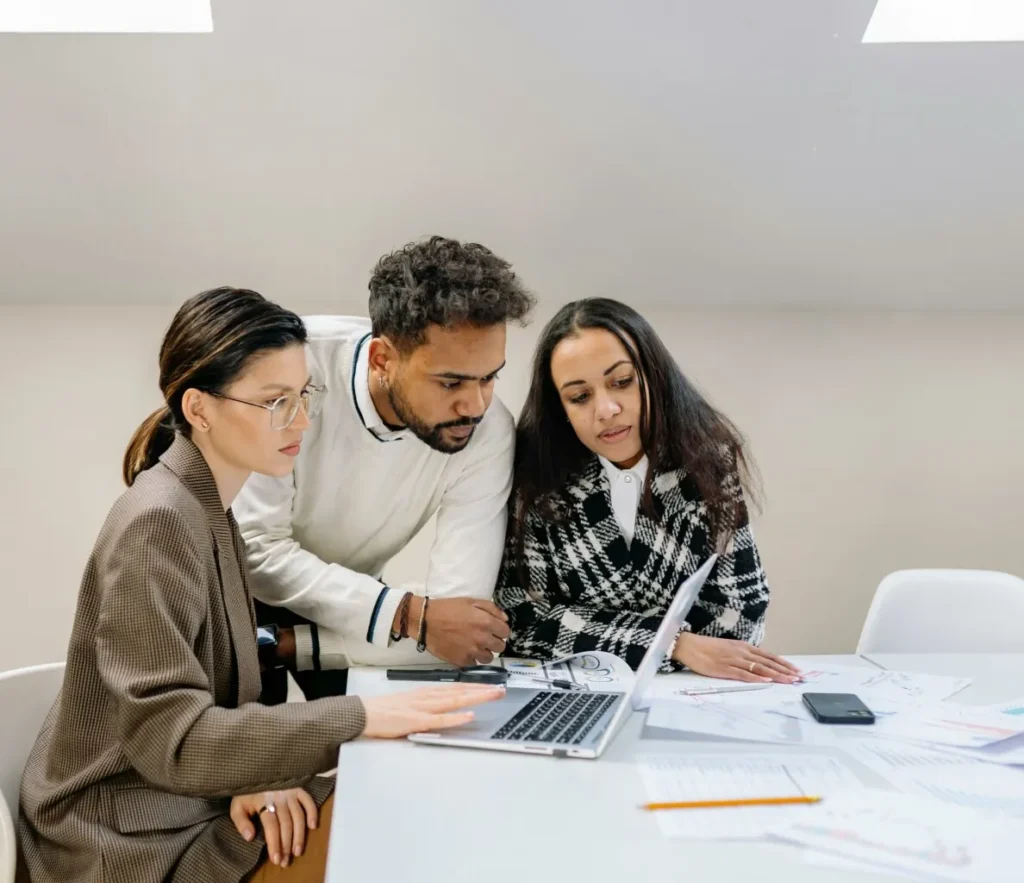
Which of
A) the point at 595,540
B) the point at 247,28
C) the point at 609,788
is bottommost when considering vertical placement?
the point at 609,788

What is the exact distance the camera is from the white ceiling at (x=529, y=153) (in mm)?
2316

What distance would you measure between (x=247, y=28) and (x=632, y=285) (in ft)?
4.33

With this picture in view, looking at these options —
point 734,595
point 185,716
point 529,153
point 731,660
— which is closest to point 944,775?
point 731,660

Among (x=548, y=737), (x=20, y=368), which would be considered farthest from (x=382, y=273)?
(x=20, y=368)

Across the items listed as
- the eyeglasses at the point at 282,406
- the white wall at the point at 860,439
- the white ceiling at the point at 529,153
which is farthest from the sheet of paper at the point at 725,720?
the white wall at the point at 860,439

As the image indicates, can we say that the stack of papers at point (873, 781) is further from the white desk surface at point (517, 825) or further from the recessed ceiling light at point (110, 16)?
the recessed ceiling light at point (110, 16)

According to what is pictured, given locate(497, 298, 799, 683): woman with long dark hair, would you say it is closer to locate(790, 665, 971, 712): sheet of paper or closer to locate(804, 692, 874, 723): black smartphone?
locate(790, 665, 971, 712): sheet of paper

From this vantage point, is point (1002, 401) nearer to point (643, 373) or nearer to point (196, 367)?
point (643, 373)

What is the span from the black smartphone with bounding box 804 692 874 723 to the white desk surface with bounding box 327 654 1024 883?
0.15 metres

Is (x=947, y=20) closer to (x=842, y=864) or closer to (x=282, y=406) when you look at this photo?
(x=282, y=406)

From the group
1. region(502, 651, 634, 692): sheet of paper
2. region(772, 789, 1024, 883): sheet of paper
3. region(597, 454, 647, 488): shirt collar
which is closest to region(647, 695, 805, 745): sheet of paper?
region(502, 651, 634, 692): sheet of paper

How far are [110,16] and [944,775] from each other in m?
2.38

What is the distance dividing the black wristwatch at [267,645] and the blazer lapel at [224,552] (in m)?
0.27

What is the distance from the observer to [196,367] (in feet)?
4.50
